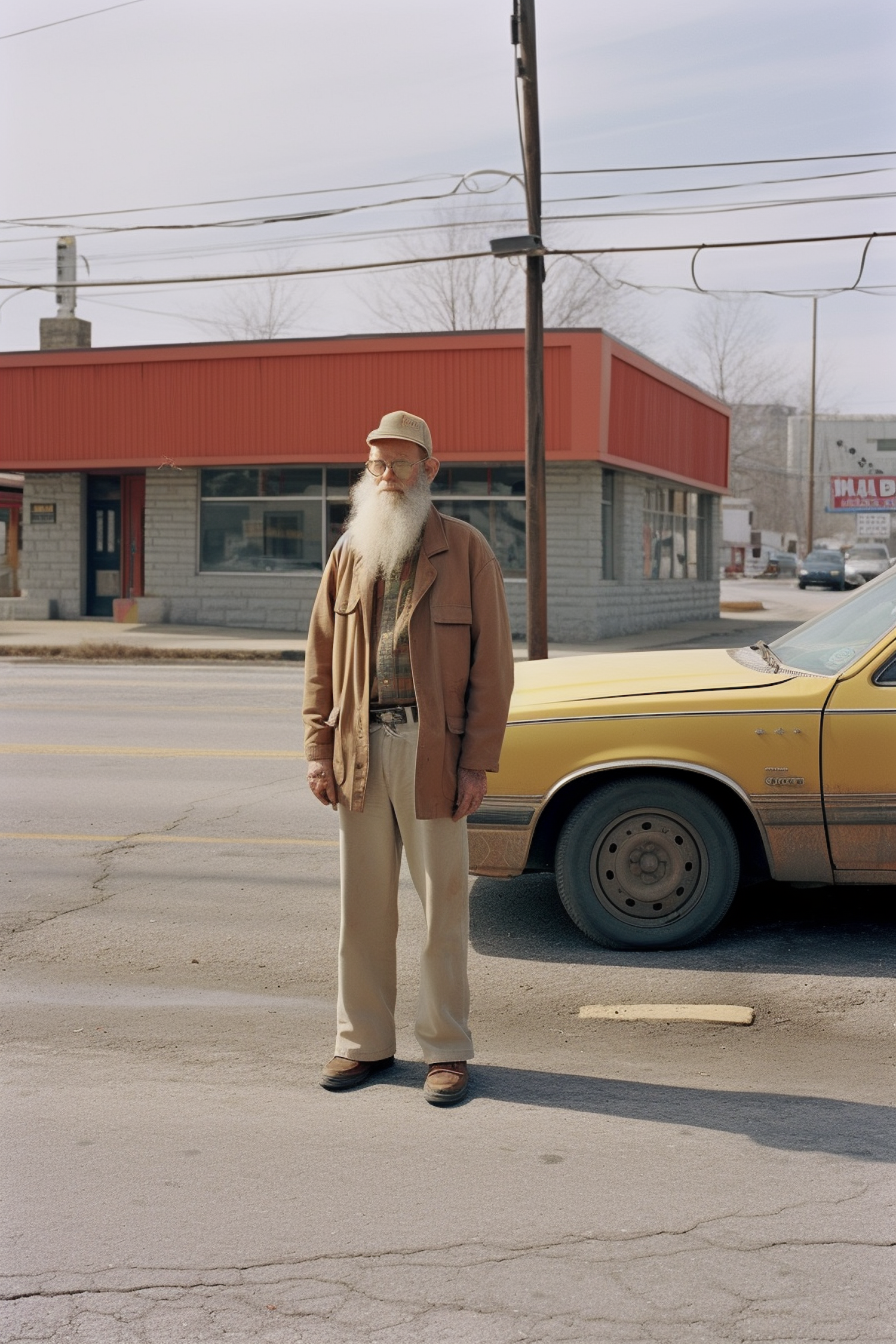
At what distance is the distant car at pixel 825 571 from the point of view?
56.9 metres

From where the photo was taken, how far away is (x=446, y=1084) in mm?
4391

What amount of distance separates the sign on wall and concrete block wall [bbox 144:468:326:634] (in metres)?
55.2

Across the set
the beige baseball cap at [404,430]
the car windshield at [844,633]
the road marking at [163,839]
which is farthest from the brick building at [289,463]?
the beige baseball cap at [404,430]

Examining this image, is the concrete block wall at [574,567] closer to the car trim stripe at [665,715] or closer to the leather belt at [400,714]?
the car trim stripe at [665,715]

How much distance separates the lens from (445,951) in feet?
14.8

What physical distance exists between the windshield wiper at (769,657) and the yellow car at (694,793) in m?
0.17

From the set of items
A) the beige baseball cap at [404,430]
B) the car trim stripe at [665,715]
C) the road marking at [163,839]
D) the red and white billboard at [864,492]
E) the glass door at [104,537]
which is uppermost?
the red and white billboard at [864,492]

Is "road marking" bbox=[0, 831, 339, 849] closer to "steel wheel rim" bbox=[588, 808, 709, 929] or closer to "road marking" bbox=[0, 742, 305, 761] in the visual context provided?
"steel wheel rim" bbox=[588, 808, 709, 929]

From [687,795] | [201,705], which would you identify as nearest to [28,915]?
[687,795]

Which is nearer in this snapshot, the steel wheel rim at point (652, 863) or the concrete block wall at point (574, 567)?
the steel wheel rim at point (652, 863)

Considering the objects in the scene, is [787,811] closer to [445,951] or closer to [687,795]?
[687,795]

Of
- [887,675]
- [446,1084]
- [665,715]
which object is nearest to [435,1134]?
[446,1084]

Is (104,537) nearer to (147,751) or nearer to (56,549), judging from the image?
(56,549)

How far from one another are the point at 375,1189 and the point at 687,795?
2498mm
